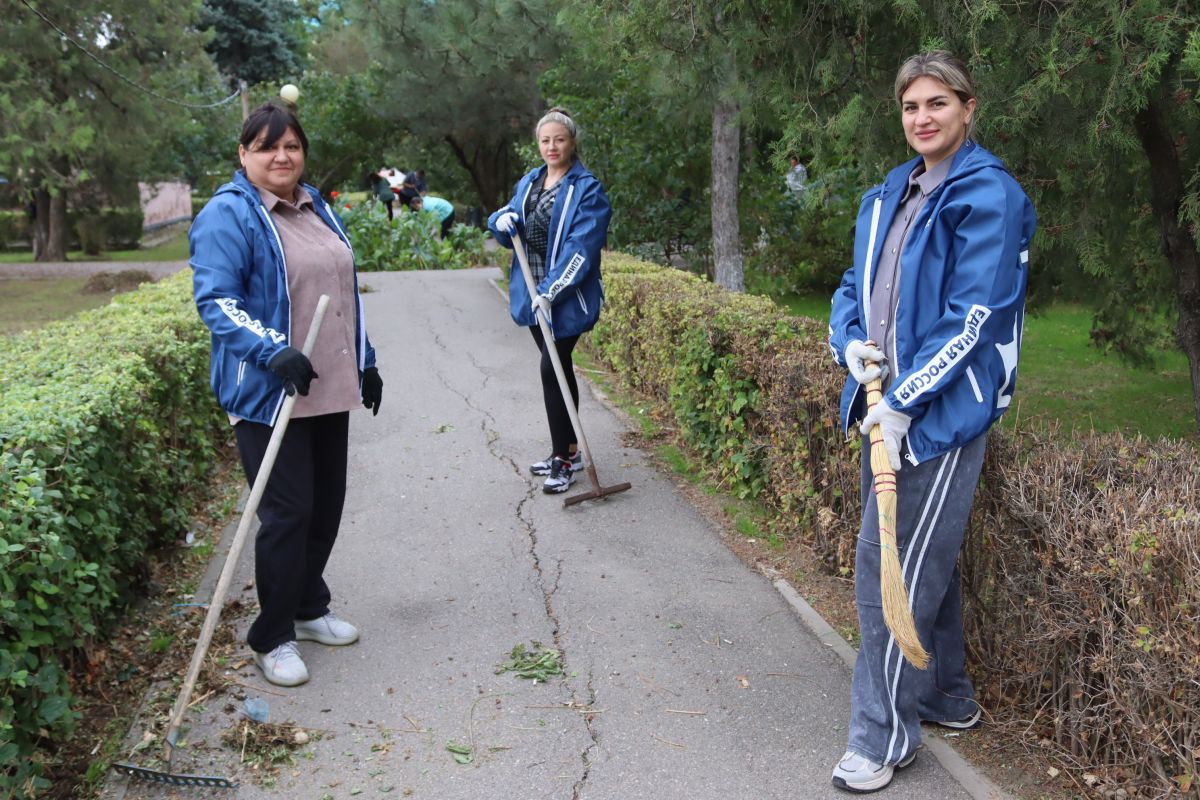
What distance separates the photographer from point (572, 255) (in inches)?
221

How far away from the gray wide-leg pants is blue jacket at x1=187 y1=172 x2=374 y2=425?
202 cm

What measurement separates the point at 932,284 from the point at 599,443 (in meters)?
4.30

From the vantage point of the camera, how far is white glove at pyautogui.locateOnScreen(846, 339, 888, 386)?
10.2ft

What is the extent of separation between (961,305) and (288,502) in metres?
2.37

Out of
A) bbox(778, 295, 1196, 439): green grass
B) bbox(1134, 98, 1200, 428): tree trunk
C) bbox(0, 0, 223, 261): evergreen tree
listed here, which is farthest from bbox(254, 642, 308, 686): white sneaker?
bbox(0, 0, 223, 261): evergreen tree

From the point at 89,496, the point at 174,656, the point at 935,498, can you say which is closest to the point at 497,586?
the point at 174,656

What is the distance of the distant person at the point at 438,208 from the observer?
800 inches

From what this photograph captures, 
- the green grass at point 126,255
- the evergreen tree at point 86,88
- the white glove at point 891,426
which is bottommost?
the green grass at point 126,255

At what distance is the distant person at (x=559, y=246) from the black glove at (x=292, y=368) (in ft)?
7.32

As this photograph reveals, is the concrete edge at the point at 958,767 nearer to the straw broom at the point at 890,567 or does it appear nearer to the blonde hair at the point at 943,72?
the straw broom at the point at 890,567

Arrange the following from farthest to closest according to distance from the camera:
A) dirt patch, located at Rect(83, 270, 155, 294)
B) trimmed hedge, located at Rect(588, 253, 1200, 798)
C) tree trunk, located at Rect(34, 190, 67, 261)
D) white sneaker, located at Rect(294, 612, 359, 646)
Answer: tree trunk, located at Rect(34, 190, 67, 261)
dirt patch, located at Rect(83, 270, 155, 294)
white sneaker, located at Rect(294, 612, 359, 646)
trimmed hedge, located at Rect(588, 253, 1200, 798)

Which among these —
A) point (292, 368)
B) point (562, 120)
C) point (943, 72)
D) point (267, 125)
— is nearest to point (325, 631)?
point (292, 368)

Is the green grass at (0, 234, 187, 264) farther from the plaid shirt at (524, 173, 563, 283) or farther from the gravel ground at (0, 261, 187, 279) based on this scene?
the plaid shirt at (524, 173, 563, 283)

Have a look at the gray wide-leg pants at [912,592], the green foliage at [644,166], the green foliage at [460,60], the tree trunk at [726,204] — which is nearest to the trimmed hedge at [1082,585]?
the gray wide-leg pants at [912,592]
